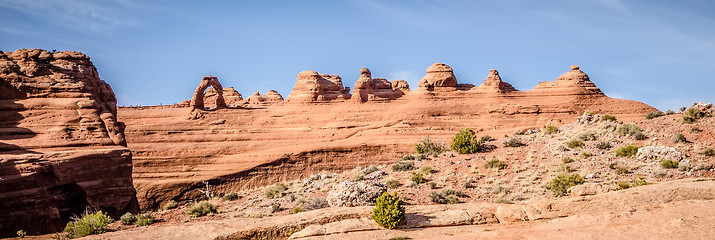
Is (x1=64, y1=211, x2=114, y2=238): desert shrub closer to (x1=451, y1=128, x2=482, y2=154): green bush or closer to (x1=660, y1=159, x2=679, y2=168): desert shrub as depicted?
(x1=451, y1=128, x2=482, y2=154): green bush

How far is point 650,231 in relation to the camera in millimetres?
9891

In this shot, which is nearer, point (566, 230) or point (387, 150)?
point (566, 230)

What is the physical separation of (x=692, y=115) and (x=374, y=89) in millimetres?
30591

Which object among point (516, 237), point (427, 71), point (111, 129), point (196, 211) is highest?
point (427, 71)

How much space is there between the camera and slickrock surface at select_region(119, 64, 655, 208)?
3631 cm

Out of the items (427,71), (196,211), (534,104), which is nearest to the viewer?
(196,211)

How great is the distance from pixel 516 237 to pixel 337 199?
9301 mm

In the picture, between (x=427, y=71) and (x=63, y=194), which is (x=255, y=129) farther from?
(x=63, y=194)

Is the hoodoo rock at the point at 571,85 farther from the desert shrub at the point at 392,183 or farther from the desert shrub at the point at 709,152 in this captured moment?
the desert shrub at the point at 392,183

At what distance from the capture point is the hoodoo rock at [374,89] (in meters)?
49.2

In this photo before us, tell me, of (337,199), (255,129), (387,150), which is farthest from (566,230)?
(255,129)

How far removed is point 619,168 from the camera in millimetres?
19859

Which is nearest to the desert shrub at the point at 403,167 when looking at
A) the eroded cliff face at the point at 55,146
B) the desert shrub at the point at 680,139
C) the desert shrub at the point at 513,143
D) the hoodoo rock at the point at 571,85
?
the desert shrub at the point at 513,143

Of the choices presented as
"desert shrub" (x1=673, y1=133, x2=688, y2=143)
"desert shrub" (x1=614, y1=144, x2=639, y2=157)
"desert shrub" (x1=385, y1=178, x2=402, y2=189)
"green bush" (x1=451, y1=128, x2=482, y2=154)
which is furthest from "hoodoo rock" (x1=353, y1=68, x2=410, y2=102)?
"desert shrub" (x1=673, y1=133, x2=688, y2=143)
